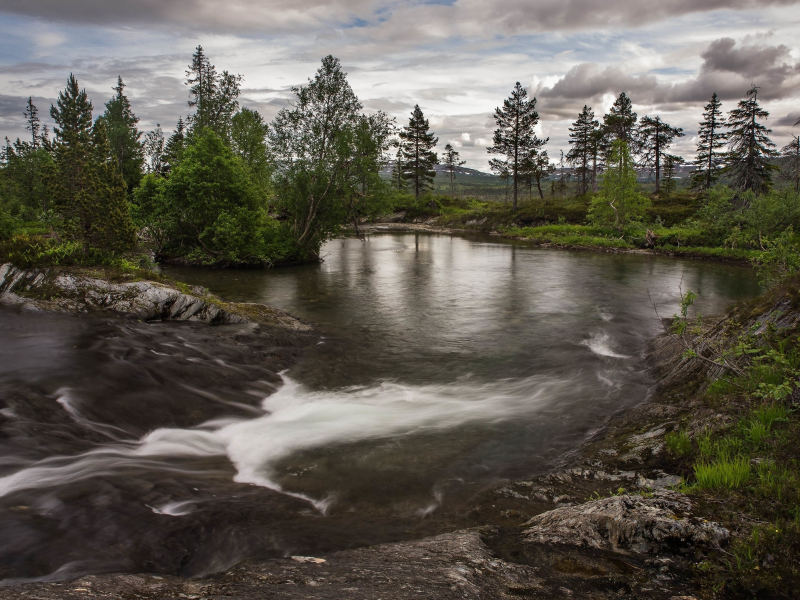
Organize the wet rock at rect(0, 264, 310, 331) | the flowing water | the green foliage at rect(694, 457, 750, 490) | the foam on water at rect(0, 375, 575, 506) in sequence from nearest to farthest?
the green foliage at rect(694, 457, 750, 490), the flowing water, the foam on water at rect(0, 375, 575, 506), the wet rock at rect(0, 264, 310, 331)

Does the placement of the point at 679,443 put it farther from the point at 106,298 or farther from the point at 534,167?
the point at 534,167

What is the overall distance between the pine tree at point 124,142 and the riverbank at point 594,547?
6857 cm

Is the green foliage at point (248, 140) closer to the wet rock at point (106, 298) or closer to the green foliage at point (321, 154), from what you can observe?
the green foliage at point (321, 154)

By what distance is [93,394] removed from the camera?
8.66 m

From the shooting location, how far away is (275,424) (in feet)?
30.0

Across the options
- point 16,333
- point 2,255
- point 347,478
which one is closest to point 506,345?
point 347,478

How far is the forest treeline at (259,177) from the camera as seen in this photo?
19016 millimetres

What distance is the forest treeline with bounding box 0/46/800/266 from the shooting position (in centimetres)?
1902

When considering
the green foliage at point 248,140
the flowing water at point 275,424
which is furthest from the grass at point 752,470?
the green foliage at point 248,140

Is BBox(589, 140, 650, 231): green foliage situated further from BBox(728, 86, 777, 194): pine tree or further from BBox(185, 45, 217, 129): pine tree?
BBox(185, 45, 217, 129): pine tree

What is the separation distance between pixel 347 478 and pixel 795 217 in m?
36.8

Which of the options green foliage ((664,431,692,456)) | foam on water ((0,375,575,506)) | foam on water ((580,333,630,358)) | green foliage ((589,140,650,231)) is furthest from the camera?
green foliage ((589,140,650,231))

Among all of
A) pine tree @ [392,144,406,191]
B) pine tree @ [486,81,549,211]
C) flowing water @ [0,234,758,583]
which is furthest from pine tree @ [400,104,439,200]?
flowing water @ [0,234,758,583]

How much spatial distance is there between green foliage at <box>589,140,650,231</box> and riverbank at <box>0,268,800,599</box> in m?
43.3
